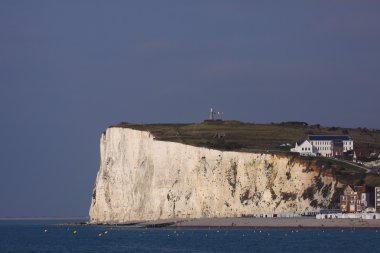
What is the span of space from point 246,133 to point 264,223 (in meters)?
33.0

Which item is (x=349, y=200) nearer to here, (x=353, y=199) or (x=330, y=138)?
(x=353, y=199)

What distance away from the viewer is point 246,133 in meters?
125

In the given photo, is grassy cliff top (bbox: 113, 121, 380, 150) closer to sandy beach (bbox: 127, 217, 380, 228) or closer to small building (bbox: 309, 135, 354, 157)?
small building (bbox: 309, 135, 354, 157)

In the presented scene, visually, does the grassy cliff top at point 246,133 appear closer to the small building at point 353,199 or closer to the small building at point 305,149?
the small building at point 305,149

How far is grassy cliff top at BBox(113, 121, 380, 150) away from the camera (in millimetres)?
112812

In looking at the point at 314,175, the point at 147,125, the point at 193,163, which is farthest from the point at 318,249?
the point at 147,125

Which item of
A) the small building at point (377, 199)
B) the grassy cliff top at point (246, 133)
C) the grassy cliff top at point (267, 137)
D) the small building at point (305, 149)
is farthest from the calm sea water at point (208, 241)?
the small building at point (305, 149)

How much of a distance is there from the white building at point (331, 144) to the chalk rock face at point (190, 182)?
15723mm

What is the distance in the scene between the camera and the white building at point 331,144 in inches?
4710

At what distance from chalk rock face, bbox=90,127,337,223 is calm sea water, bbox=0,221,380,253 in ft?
24.9

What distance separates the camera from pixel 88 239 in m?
87.1

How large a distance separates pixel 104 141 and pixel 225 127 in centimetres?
1455

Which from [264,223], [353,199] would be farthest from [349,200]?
[264,223]

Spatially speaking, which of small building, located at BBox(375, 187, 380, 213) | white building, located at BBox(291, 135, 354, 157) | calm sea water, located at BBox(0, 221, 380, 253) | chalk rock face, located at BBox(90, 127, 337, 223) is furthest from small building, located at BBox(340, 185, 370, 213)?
white building, located at BBox(291, 135, 354, 157)
